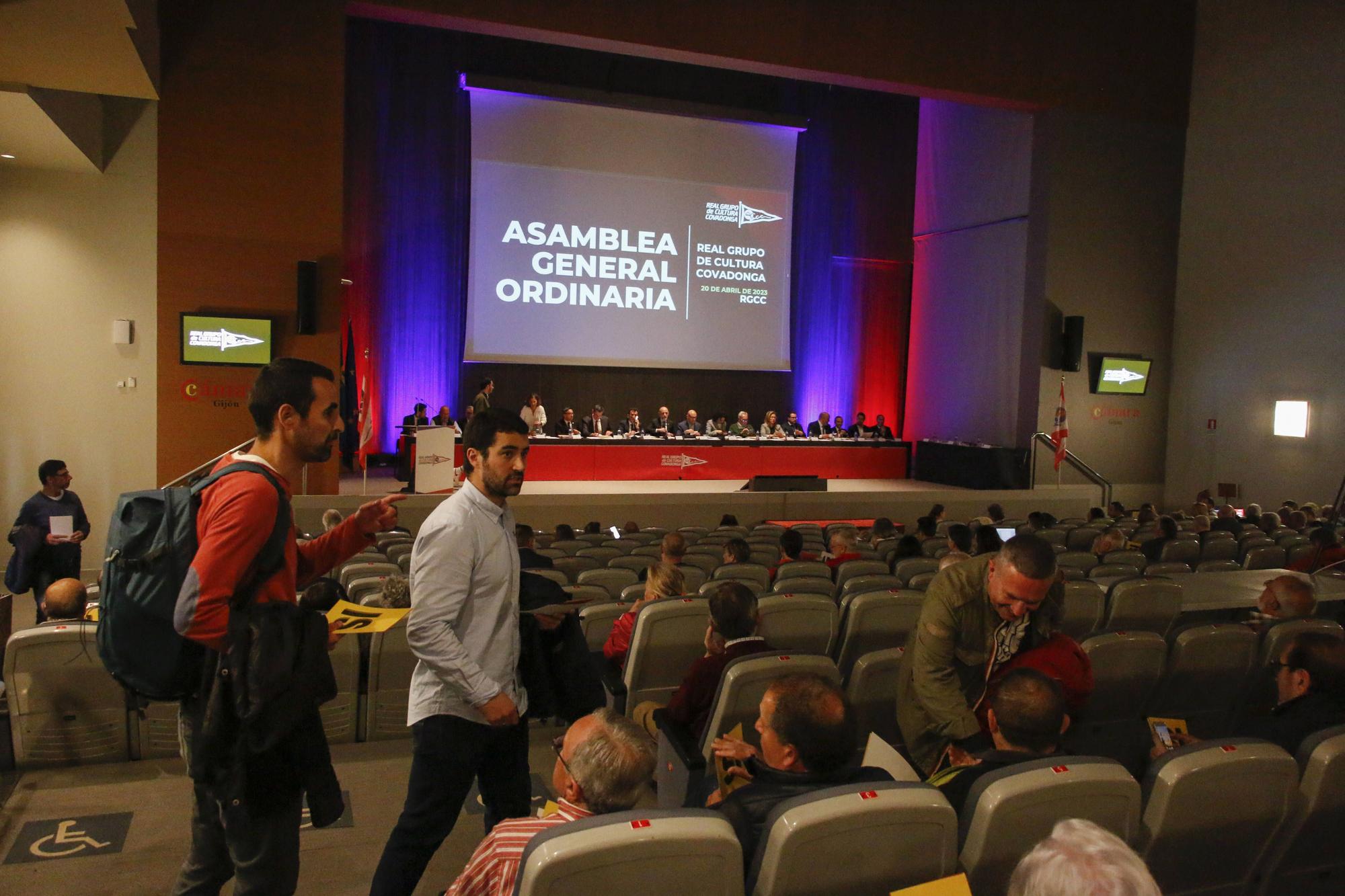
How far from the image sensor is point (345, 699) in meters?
3.72

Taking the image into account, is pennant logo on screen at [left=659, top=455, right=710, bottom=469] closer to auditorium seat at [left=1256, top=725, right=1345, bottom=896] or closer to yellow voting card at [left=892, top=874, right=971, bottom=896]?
auditorium seat at [left=1256, top=725, right=1345, bottom=896]

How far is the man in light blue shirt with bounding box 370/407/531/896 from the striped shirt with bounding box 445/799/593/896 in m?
0.43

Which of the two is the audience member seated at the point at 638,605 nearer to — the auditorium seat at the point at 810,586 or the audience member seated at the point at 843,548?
the auditorium seat at the point at 810,586

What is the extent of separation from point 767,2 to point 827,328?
5.96 meters

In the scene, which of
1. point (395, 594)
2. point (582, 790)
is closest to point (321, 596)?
point (395, 594)

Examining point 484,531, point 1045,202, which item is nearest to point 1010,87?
point 1045,202

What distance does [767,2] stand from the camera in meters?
11.6

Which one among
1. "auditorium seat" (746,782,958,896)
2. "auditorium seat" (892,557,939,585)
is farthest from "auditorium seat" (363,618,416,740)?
"auditorium seat" (892,557,939,585)

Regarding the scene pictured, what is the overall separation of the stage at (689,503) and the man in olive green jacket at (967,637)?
7.43 metres

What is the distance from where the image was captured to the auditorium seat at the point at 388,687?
3.71 m

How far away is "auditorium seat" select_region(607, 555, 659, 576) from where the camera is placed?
5.78m

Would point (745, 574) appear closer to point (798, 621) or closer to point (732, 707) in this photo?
point (798, 621)

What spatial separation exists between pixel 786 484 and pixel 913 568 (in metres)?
6.45

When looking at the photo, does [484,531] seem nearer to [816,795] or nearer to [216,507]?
[216,507]
